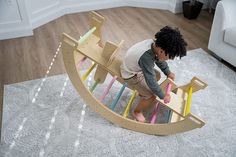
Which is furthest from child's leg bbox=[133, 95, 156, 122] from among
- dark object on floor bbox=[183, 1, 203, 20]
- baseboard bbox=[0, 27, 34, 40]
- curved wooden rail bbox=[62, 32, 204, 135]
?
dark object on floor bbox=[183, 1, 203, 20]

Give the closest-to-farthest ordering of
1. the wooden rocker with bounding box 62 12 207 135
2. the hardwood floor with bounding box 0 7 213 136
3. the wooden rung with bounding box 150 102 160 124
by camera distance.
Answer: the wooden rocker with bounding box 62 12 207 135 < the wooden rung with bounding box 150 102 160 124 < the hardwood floor with bounding box 0 7 213 136

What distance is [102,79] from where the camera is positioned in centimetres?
153

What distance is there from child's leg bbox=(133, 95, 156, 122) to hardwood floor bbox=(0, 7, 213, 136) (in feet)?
2.57

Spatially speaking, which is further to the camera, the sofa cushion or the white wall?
the white wall

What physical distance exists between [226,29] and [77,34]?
4.79 feet

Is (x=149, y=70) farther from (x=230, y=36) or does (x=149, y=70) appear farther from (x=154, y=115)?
(x=230, y=36)

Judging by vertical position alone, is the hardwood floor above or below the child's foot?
below

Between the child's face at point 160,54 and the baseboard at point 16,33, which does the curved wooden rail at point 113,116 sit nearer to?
the child's face at point 160,54

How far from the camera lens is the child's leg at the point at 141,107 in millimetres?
1443

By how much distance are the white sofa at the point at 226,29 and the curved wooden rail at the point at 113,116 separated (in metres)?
0.96

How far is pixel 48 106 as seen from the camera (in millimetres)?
1579

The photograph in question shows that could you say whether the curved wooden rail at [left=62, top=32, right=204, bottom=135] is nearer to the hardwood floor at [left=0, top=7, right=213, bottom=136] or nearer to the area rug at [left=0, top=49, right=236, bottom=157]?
the area rug at [left=0, top=49, right=236, bottom=157]

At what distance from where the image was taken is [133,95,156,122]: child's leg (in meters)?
1.44

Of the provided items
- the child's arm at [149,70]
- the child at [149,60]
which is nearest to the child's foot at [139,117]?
the child at [149,60]
